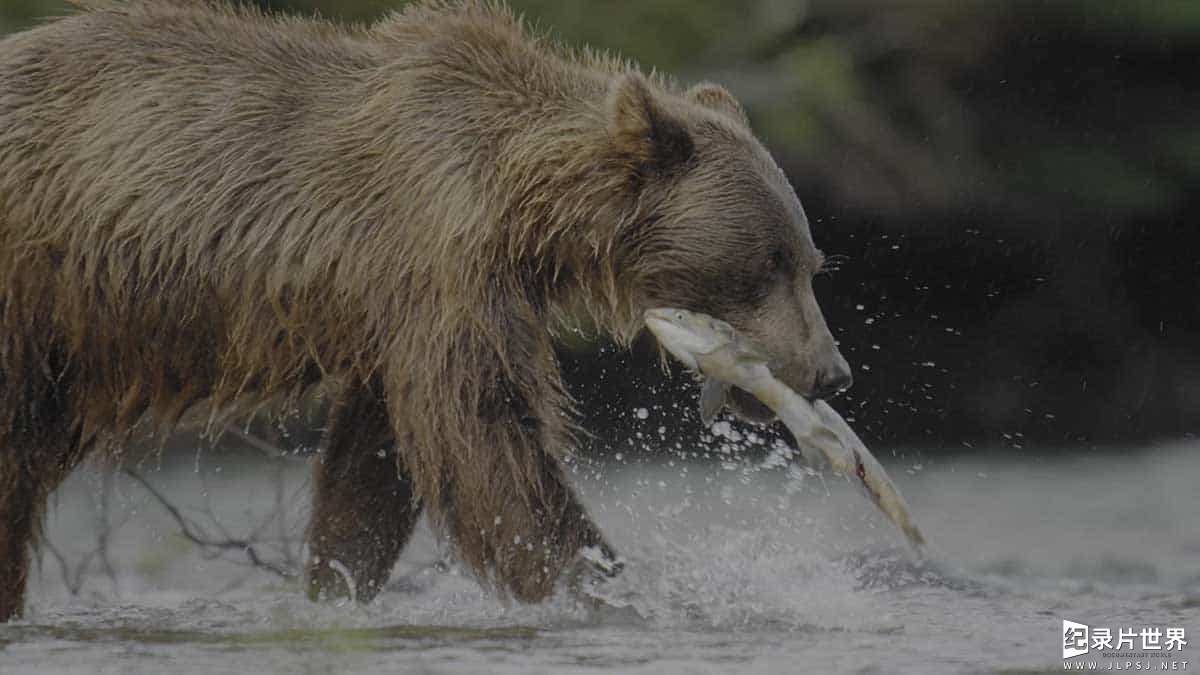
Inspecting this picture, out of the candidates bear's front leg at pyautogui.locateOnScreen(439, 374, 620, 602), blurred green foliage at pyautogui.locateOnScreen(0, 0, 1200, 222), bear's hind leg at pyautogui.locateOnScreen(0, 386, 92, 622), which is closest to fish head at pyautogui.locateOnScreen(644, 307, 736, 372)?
bear's front leg at pyautogui.locateOnScreen(439, 374, 620, 602)

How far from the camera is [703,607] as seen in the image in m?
6.02

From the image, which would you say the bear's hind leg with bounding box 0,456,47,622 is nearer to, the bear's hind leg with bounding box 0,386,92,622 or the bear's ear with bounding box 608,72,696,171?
the bear's hind leg with bounding box 0,386,92,622

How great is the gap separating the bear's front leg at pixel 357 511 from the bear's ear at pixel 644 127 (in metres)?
1.21

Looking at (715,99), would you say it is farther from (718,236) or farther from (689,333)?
(689,333)

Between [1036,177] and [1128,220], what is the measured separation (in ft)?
1.95

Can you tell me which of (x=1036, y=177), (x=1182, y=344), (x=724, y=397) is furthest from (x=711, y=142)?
(x=1182, y=344)

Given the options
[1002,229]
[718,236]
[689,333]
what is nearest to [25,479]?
[689,333]

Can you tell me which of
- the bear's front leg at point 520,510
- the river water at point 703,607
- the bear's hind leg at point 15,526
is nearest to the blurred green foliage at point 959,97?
the river water at point 703,607

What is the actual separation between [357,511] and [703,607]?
3.90 feet

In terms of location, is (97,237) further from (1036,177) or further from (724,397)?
(1036,177)

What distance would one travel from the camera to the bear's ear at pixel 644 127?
582 cm

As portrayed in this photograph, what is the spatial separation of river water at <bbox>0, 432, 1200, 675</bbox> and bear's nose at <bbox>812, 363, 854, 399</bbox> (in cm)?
54

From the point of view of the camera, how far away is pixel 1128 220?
1174cm

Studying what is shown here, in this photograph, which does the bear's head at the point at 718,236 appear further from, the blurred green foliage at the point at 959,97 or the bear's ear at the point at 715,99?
the blurred green foliage at the point at 959,97
